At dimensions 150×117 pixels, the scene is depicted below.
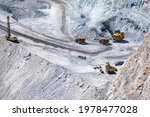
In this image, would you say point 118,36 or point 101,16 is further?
point 101,16

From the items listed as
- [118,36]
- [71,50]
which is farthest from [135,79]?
[118,36]

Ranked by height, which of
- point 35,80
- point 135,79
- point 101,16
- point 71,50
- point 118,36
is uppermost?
point 135,79

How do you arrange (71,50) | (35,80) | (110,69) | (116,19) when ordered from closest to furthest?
(110,69) → (35,80) → (71,50) → (116,19)

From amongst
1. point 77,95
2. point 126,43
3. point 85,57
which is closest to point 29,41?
point 85,57

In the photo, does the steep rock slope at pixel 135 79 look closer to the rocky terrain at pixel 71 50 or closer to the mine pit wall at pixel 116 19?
the rocky terrain at pixel 71 50

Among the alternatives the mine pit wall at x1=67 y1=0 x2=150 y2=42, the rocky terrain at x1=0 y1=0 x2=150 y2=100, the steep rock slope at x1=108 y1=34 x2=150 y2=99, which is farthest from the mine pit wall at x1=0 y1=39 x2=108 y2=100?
the mine pit wall at x1=67 y1=0 x2=150 y2=42

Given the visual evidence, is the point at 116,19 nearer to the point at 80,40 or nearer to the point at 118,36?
the point at 118,36

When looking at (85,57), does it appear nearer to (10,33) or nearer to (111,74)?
(111,74)

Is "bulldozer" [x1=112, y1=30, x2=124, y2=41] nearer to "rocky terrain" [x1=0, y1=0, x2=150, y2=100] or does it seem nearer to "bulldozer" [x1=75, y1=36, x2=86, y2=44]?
"rocky terrain" [x1=0, y1=0, x2=150, y2=100]
